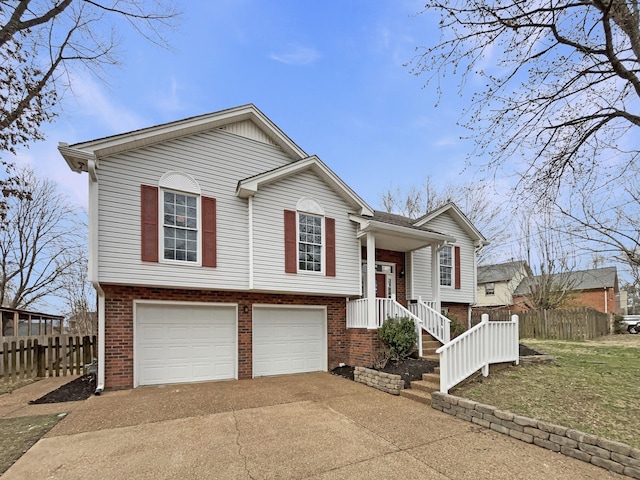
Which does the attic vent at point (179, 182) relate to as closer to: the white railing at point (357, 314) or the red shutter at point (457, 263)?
the white railing at point (357, 314)

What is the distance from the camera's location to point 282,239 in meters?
9.47

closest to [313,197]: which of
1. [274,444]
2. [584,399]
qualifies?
[274,444]

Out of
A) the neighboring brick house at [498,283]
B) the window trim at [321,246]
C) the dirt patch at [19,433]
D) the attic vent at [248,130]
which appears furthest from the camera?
the neighboring brick house at [498,283]

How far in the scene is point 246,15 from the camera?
28.6 feet

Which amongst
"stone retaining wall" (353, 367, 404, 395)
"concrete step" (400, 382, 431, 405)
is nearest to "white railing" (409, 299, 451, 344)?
"stone retaining wall" (353, 367, 404, 395)

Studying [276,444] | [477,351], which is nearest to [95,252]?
[276,444]

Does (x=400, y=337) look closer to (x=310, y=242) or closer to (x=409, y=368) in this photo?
(x=409, y=368)

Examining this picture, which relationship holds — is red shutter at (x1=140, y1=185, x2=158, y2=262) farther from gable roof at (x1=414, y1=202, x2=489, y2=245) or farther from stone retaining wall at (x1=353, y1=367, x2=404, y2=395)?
gable roof at (x1=414, y1=202, x2=489, y2=245)

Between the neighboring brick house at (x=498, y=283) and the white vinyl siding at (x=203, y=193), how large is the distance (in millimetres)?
28588

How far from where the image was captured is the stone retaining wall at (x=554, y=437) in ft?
13.3

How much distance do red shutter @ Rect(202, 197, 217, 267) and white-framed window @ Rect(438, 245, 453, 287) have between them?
8.87m

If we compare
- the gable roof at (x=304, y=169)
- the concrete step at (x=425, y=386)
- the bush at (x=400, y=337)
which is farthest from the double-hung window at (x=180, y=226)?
the concrete step at (x=425, y=386)

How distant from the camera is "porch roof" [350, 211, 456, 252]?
33.4 ft

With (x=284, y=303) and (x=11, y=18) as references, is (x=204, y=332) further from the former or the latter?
(x=11, y=18)
